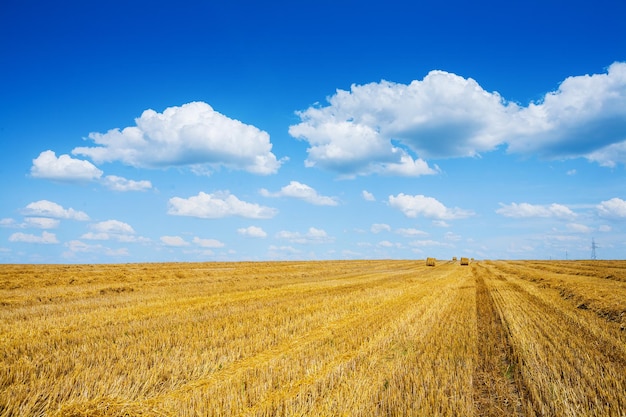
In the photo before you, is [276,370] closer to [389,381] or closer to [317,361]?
[317,361]

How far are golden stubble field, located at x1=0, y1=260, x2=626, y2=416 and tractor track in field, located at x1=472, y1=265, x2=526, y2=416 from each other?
0.09 ft

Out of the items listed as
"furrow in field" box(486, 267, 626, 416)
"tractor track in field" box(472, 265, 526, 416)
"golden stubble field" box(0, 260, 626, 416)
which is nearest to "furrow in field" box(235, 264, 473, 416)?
"golden stubble field" box(0, 260, 626, 416)

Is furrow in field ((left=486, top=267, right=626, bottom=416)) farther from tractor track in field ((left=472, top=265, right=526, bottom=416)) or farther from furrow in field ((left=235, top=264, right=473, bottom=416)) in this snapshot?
furrow in field ((left=235, top=264, right=473, bottom=416))

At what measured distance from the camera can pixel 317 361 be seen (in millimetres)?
6828

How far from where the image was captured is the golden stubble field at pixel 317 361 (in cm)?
489

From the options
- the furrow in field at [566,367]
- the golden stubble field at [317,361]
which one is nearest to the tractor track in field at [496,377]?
the golden stubble field at [317,361]

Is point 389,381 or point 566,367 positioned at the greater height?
point 566,367

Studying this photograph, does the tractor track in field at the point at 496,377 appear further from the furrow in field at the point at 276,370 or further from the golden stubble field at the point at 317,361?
the furrow in field at the point at 276,370

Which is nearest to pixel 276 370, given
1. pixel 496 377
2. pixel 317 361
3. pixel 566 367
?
pixel 317 361

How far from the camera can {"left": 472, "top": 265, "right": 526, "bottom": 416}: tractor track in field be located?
16.2 feet

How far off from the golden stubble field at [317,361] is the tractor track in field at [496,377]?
3cm

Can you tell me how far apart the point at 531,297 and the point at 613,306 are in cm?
406

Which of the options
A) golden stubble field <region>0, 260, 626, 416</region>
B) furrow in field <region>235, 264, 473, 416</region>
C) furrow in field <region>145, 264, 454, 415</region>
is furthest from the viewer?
furrow in field <region>145, 264, 454, 415</region>

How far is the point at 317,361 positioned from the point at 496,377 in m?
3.01
